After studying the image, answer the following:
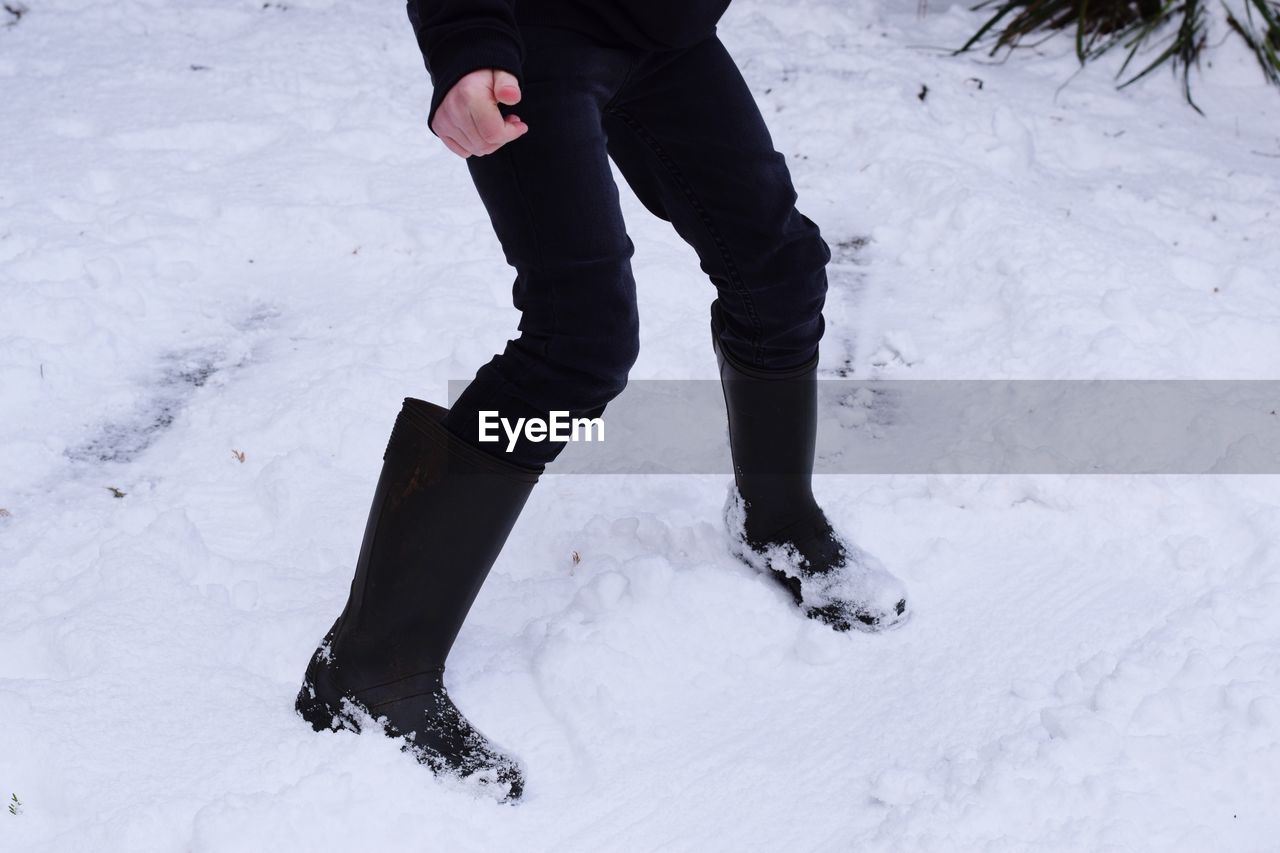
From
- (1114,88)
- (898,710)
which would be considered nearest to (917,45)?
(1114,88)

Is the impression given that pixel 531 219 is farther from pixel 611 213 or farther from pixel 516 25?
pixel 516 25

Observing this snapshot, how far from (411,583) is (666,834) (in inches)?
17.9

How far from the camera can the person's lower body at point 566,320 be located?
125 cm

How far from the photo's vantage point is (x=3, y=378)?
2.22 m

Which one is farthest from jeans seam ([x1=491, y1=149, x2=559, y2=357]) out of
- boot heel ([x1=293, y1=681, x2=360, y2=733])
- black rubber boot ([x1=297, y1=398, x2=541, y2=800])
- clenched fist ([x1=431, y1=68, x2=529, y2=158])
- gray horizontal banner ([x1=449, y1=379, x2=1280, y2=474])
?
gray horizontal banner ([x1=449, y1=379, x2=1280, y2=474])

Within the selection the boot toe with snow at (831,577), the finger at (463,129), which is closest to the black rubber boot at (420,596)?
the finger at (463,129)

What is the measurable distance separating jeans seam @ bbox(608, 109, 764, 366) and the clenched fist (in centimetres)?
36

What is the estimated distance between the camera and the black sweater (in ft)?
3.64

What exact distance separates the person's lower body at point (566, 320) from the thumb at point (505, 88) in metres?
0.12

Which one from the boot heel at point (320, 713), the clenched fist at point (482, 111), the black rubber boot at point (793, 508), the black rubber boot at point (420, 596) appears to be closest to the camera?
the clenched fist at point (482, 111)

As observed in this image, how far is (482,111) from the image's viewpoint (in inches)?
43.2

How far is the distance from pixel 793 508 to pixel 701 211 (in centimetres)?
52

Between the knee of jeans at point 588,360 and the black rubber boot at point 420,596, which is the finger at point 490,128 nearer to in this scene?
the knee of jeans at point 588,360

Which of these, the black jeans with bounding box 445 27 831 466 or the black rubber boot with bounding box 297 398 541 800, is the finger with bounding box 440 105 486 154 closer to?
the black jeans with bounding box 445 27 831 466
